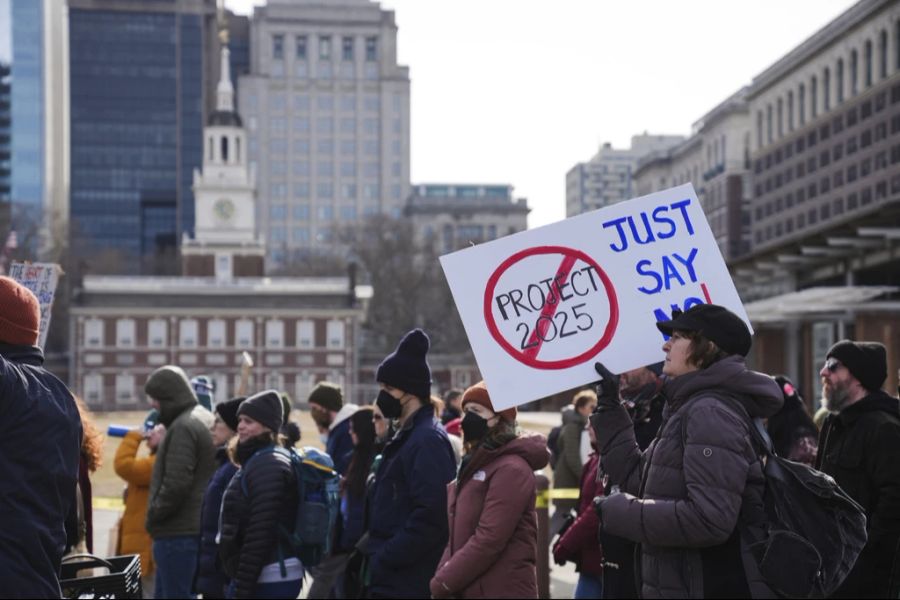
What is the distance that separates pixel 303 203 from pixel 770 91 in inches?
3155

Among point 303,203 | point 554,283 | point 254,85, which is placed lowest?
point 554,283

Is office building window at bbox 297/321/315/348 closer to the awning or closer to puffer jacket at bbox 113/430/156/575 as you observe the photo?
the awning

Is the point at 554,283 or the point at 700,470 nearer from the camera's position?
the point at 700,470

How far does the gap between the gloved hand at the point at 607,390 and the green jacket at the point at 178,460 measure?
13.2ft

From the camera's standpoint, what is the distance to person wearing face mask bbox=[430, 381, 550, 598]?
5891 millimetres

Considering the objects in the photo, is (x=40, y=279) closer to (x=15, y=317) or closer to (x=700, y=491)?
(x=15, y=317)

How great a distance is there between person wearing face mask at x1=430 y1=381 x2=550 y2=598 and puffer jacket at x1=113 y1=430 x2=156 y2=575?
3586mm

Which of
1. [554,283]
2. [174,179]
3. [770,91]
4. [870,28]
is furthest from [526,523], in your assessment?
[174,179]

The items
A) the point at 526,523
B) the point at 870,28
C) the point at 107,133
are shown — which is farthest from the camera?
the point at 107,133

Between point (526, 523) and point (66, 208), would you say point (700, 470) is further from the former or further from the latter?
point (66, 208)

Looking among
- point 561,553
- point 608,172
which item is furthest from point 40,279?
point 608,172

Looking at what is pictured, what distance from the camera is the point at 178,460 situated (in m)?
8.34

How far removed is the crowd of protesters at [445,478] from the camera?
438 cm

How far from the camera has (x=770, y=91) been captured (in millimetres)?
90812
